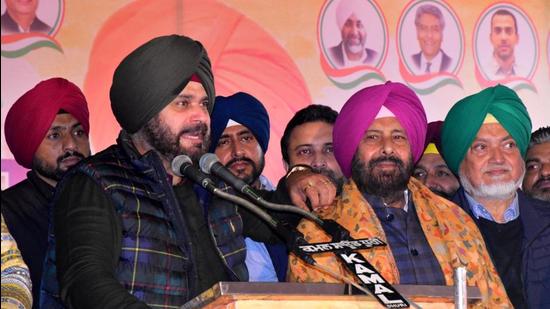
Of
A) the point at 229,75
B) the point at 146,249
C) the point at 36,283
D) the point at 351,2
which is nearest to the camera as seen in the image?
the point at 146,249

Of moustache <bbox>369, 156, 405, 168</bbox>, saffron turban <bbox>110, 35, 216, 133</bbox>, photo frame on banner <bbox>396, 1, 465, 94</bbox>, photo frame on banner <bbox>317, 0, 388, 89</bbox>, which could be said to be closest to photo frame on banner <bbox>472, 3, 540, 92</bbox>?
photo frame on banner <bbox>396, 1, 465, 94</bbox>

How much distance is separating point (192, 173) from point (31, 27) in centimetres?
238

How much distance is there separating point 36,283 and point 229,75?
1.79 m

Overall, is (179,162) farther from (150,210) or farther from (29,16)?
(29,16)

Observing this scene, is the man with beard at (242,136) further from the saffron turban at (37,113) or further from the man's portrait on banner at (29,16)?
the man's portrait on banner at (29,16)

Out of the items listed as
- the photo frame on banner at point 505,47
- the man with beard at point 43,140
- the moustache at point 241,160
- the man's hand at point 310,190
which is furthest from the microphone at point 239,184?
the photo frame on banner at point 505,47

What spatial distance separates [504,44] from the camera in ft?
21.0

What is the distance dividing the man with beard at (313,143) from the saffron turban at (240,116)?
12 centimetres

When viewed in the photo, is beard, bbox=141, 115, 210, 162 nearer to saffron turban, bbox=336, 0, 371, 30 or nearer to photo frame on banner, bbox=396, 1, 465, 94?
saffron turban, bbox=336, 0, 371, 30

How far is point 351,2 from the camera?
5875 millimetres

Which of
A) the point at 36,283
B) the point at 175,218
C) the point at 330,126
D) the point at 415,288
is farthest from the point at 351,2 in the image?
the point at 415,288

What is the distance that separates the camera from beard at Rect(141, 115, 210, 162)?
335 centimetres

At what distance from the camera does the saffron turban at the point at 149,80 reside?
337 cm

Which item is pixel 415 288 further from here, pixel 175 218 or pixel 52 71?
pixel 52 71
